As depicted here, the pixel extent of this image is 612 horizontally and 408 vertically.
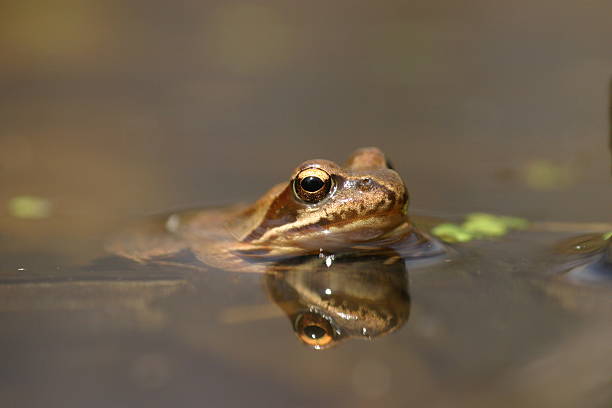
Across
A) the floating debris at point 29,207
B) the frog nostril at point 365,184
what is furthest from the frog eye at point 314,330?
the floating debris at point 29,207

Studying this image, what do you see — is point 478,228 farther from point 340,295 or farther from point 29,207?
point 29,207

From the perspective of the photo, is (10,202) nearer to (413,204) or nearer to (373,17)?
(413,204)

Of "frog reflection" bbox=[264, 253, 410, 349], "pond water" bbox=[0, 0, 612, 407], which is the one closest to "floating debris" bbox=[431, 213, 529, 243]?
"pond water" bbox=[0, 0, 612, 407]

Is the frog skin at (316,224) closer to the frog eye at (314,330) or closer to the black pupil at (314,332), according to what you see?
the frog eye at (314,330)

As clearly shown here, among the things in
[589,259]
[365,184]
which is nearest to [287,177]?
[365,184]

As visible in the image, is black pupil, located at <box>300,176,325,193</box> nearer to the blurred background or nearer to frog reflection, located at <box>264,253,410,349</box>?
frog reflection, located at <box>264,253,410,349</box>

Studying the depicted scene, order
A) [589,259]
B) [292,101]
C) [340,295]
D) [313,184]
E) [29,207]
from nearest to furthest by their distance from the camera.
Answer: [340,295] → [589,259] → [313,184] → [29,207] → [292,101]
